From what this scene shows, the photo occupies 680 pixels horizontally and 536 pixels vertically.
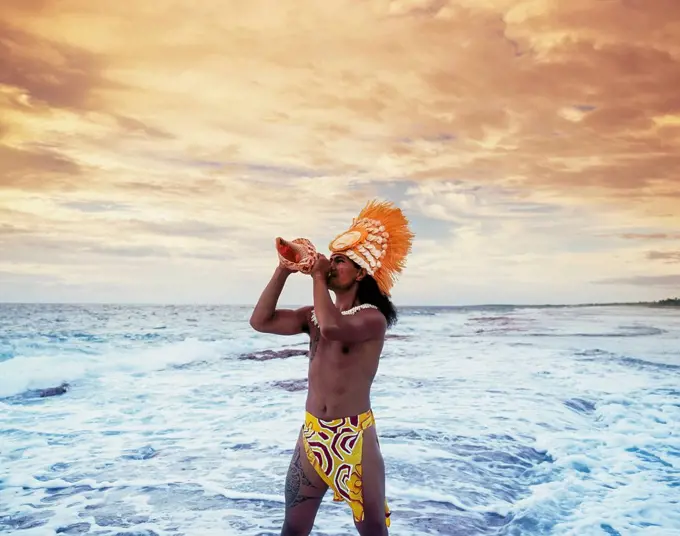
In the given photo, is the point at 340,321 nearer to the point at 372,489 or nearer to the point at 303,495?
the point at 372,489

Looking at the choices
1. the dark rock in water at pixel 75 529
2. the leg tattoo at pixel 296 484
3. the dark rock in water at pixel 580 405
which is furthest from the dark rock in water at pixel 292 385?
the leg tattoo at pixel 296 484

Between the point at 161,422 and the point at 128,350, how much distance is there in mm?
14071

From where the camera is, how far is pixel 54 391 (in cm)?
1311

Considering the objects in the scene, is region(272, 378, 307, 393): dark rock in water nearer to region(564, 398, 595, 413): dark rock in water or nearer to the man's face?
region(564, 398, 595, 413): dark rock in water

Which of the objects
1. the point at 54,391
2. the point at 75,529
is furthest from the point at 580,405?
the point at 54,391

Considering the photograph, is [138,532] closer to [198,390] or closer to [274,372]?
[198,390]

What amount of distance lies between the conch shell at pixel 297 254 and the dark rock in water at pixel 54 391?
11133mm

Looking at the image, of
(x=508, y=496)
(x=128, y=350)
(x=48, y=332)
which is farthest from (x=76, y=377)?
(x=48, y=332)

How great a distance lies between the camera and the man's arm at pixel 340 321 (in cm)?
285

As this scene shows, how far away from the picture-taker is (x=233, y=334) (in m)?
29.9

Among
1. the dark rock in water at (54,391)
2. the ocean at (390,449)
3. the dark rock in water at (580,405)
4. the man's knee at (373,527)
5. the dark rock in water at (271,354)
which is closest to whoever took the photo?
the man's knee at (373,527)

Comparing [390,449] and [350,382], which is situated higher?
[350,382]

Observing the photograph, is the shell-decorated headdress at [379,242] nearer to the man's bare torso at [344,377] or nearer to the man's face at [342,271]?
the man's face at [342,271]

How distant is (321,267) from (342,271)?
175 millimetres
